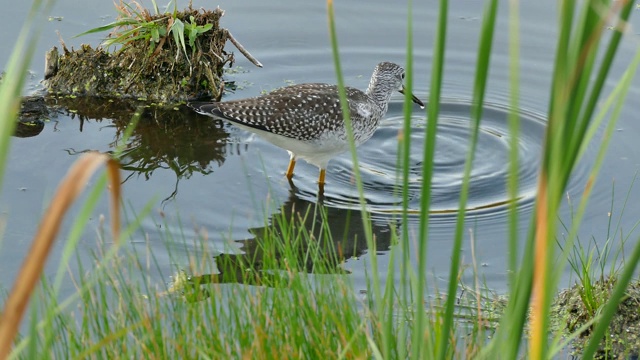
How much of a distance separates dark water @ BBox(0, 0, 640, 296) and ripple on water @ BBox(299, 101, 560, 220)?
0.06 ft

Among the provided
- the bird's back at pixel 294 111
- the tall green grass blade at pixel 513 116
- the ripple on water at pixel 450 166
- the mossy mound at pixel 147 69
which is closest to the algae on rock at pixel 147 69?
the mossy mound at pixel 147 69

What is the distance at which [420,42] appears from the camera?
10211mm

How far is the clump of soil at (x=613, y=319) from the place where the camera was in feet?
17.2

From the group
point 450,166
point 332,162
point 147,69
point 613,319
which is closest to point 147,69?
point 147,69

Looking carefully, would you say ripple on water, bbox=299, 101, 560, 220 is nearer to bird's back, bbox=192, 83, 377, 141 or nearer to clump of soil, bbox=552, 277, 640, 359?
bird's back, bbox=192, 83, 377, 141

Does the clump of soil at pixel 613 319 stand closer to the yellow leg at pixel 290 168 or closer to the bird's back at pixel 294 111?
the bird's back at pixel 294 111

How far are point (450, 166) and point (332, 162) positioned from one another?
1.09 meters

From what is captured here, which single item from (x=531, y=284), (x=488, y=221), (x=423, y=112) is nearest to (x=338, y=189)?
(x=488, y=221)

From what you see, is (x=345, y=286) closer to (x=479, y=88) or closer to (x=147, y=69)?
(x=479, y=88)

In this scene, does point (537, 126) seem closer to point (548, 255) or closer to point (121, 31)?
point (121, 31)

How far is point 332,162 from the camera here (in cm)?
866

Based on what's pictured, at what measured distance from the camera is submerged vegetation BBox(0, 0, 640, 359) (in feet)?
6.11

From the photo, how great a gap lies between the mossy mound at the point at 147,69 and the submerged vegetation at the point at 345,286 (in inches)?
6.0

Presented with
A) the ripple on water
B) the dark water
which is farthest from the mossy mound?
the ripple on water
